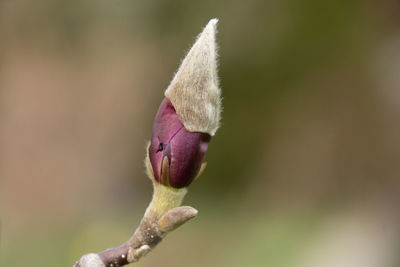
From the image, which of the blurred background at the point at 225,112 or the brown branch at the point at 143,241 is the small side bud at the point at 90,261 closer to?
the brown branch at the point at 143,241

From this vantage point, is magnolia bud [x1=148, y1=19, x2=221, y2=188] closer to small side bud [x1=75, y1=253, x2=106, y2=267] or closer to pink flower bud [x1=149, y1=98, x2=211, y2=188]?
pink flower bud [x1=149, y1=98, x2=211, y2=188]

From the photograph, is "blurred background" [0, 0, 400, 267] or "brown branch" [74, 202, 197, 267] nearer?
"brown branch" [74, 202, 197, 267]

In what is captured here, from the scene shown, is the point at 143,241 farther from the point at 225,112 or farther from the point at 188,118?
the point at 225,112

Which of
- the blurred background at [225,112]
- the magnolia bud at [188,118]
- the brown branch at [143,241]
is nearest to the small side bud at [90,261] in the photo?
the brown branch at [143,241]

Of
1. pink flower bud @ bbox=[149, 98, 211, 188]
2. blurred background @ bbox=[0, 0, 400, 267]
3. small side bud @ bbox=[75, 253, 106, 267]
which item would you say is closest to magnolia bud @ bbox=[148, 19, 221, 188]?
pink flower bud @ bbox=[149, 98, 211, 188]

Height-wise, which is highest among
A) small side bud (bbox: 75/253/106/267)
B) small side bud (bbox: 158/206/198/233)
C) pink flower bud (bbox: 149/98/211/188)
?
pink flower bud (bbox: 149/98/211/188)

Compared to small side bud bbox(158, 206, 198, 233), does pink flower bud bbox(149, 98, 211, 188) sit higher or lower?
higher
